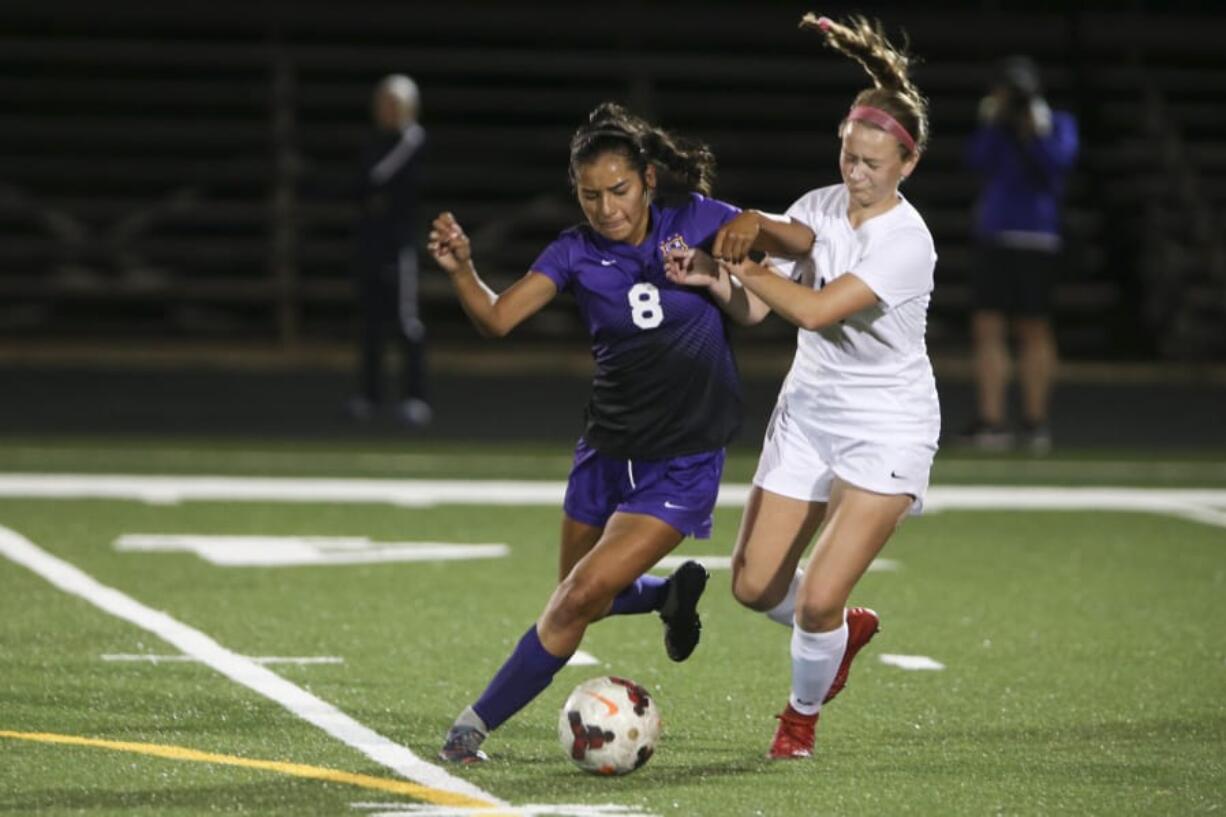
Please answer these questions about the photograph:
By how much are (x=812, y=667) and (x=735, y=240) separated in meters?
1.22

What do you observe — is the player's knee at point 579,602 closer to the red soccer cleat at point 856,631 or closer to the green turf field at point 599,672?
the green turf field at point 599,672

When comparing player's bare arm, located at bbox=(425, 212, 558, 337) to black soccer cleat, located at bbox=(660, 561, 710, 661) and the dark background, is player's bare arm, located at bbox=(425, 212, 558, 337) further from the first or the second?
the dark background

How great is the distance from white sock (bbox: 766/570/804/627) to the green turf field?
0.32 m

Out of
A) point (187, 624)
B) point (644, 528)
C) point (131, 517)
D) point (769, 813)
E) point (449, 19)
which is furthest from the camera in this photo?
point (449, 19)

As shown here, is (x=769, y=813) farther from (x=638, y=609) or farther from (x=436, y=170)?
(x=436, y=170)

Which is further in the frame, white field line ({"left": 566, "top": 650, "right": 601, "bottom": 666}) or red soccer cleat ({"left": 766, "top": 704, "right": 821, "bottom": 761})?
white field line ({"left": 566, "top": 650, "right": 601, "bottom": 666})

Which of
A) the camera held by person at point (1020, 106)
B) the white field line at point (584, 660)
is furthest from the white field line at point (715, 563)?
the camera held by person at point (1020, 106)

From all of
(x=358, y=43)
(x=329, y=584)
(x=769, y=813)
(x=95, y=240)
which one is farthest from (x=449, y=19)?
(x=769, y=813)

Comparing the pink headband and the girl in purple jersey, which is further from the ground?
the pink headband

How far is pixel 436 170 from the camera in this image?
880 inches

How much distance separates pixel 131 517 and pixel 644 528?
5.82 metres

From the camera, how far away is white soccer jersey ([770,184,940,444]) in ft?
22.2

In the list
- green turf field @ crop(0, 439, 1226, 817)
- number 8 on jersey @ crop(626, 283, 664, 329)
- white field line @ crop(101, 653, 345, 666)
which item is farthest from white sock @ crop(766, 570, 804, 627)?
white field line @ crop(101, 653, 345, 666)

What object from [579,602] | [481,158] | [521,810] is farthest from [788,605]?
[481,158]
